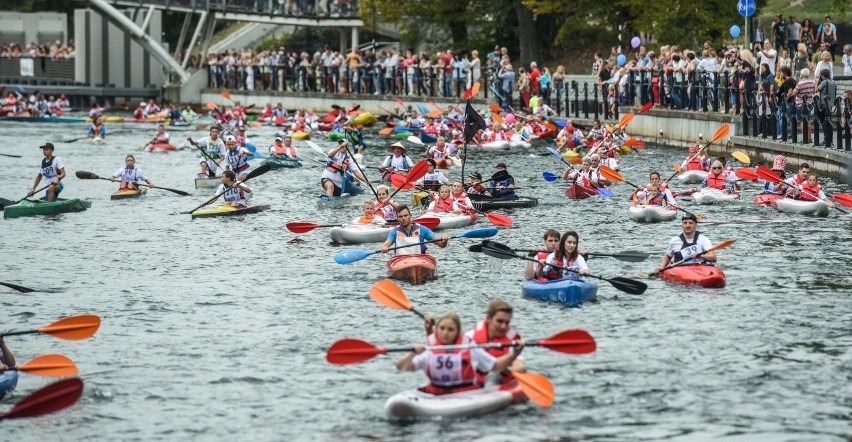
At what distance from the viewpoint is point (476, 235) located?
23250mm

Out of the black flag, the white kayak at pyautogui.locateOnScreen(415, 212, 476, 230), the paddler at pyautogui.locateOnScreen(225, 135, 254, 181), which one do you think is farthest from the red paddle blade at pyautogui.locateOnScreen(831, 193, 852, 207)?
the paddler at pyautogui.locateOnScreen(225, 135, 254, 181)

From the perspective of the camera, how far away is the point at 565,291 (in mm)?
20500

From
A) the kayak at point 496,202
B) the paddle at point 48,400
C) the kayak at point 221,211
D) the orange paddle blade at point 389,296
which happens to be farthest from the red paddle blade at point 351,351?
the kayak at point 221,211

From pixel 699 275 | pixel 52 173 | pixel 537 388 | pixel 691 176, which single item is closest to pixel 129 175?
pixel 52 173

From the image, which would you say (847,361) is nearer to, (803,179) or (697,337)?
(697,337)

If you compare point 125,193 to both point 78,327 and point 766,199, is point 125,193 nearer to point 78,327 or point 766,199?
point 766,199

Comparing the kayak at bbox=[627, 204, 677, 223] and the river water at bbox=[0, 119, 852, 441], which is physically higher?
the kayak at bbox=[627, 204, 677, 223]

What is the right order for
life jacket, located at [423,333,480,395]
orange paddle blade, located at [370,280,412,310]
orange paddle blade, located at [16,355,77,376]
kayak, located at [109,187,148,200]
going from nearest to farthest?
1. life jacket, located at [423,333,480,395]
2. orange paddle blade, located at [16,355,77,376]
3. orange paddle blade, located at [370,280,412,310]
4. kayak, located at [109,187,148,200]

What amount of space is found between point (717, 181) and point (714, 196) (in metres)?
0.56

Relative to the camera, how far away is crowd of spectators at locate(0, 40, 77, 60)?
248 feet

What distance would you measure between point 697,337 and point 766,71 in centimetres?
1851

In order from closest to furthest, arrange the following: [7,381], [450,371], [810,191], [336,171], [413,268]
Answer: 1. [450,371]
2. [7,381]
3. [413,268]
4. [810,191]
5. [336,171]

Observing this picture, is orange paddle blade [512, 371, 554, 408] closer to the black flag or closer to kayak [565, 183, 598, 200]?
the black flag

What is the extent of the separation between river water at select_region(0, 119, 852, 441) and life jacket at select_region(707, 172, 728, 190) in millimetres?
813
